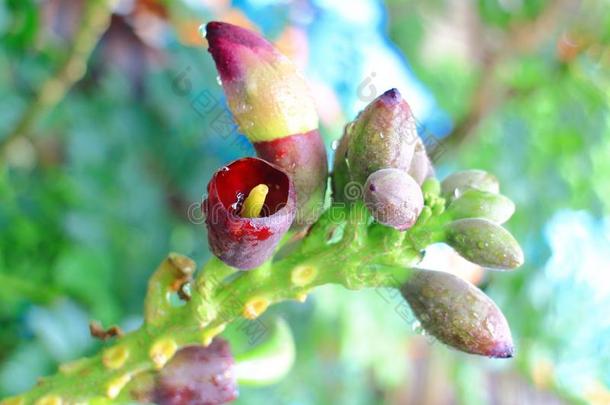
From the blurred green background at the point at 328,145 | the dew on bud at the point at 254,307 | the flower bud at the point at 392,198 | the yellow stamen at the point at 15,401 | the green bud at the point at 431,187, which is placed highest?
the flower bud at the point at 392,198

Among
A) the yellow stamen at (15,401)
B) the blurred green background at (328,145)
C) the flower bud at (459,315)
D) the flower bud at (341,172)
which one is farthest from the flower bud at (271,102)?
the blurred green background at (328,145)

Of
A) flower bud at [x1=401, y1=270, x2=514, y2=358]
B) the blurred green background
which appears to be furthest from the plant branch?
flower bud at [x1=401, y1=270, x2=514, y2=358]

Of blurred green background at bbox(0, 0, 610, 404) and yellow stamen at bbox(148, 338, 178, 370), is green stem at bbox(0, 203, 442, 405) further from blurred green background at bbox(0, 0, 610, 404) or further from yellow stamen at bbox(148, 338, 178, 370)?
blurred green background at bbox(0, 0, 610, 404)

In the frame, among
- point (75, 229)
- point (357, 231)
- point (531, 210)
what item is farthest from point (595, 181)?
point (357, 231)

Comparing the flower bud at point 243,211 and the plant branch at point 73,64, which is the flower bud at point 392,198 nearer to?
the flower bud at point 243,211

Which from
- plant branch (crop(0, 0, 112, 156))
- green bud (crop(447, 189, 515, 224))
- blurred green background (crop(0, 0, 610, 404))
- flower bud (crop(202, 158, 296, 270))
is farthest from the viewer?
blurred green background (crop(0, 0, 610, 404))

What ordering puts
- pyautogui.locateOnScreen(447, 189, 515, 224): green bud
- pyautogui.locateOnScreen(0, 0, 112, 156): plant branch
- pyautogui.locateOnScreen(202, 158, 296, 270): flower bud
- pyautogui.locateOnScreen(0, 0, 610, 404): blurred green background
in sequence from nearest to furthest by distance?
pyautogui.locateOnScreen(202, 158, 296, 270): flower bud < pyautogui.locateOnScreen(447, 189, 515, 224): green bud < pyautogui.locateOnScreen(0, 0, 112, 156): plant branch < pyautogui.locateOnScreen(0, 0, 610, 404): blurred green background
